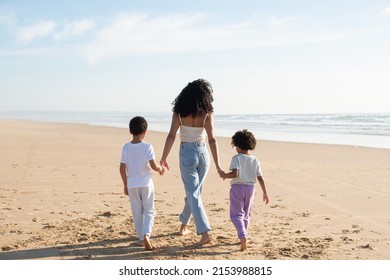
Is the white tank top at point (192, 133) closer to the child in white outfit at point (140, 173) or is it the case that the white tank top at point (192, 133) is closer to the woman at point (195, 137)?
the woman at point (195, 137)

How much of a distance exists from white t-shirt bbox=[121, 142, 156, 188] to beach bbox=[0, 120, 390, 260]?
2.56 feet

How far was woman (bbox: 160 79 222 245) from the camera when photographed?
540 cm

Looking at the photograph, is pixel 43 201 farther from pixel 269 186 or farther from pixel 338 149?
pixel 338 149

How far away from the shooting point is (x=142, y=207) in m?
5.41

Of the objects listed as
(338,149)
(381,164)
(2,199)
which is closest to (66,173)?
(2,199)

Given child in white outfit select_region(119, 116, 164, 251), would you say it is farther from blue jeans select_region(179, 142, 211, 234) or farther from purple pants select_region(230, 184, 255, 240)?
purple pants select_region(230, 184, 255, 240)

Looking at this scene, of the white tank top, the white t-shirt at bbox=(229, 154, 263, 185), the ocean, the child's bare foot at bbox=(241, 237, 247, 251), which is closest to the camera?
the child's bare foot at bbox=(241, 237, 247, 251)

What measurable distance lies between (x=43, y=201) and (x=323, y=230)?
4.72 meters

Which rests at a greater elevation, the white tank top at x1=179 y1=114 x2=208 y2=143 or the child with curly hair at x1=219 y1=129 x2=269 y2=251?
the white tank top at x1=179 y1=114 x2=208 y2=143

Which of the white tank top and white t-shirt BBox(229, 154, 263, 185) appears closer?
white t-shirt BBox(229, 154, 263, 185)

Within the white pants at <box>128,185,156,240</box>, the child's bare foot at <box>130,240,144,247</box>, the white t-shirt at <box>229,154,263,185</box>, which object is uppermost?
the white t-shirt at <box>229,154,263,185</box>

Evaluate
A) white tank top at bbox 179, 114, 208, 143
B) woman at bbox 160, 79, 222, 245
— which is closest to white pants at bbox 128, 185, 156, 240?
woman at bbox 160, 79, 222, 245

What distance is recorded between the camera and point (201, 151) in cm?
547

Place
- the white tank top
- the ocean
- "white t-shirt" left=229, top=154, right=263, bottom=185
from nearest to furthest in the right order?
"white t-shirt" left=229, top=154, right=263, bottom=185
the white tank top
the ocean
